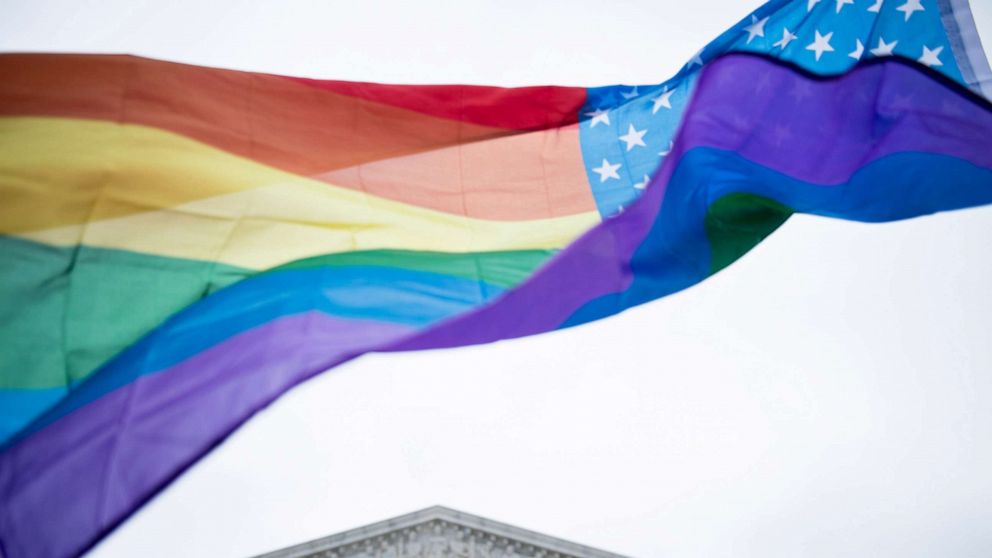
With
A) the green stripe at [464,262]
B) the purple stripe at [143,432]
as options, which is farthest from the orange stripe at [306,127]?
the purple stripe at [143,432]

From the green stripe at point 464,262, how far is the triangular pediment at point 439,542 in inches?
851

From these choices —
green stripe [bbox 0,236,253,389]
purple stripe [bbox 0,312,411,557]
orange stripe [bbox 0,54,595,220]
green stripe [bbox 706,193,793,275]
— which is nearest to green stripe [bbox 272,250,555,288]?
orange stripe [bbox 0,54,595,220]

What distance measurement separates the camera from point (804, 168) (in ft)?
23.4

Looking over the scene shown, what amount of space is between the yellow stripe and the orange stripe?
0.37 feet

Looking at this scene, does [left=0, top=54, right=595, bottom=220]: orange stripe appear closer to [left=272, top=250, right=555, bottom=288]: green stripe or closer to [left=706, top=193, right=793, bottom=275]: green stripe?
[left=272, top=250, right=555, bottom=288]: green stripe

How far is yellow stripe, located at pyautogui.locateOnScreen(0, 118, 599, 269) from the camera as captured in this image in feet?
19.4

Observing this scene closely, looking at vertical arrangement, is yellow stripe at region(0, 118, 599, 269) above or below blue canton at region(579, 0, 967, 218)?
below

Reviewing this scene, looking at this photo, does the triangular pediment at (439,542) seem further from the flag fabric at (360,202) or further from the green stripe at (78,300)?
the green stripe at (78,300)

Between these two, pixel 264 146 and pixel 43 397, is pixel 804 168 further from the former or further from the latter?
pixel 43 397

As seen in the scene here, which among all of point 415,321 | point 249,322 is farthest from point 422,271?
point 249,322

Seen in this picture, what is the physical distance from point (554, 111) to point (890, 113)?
2.65 metres

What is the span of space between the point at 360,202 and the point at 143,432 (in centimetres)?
→ 234

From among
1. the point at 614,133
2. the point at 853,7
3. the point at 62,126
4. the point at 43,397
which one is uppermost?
the point at 853,7

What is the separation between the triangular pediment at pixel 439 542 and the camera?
2666cm
